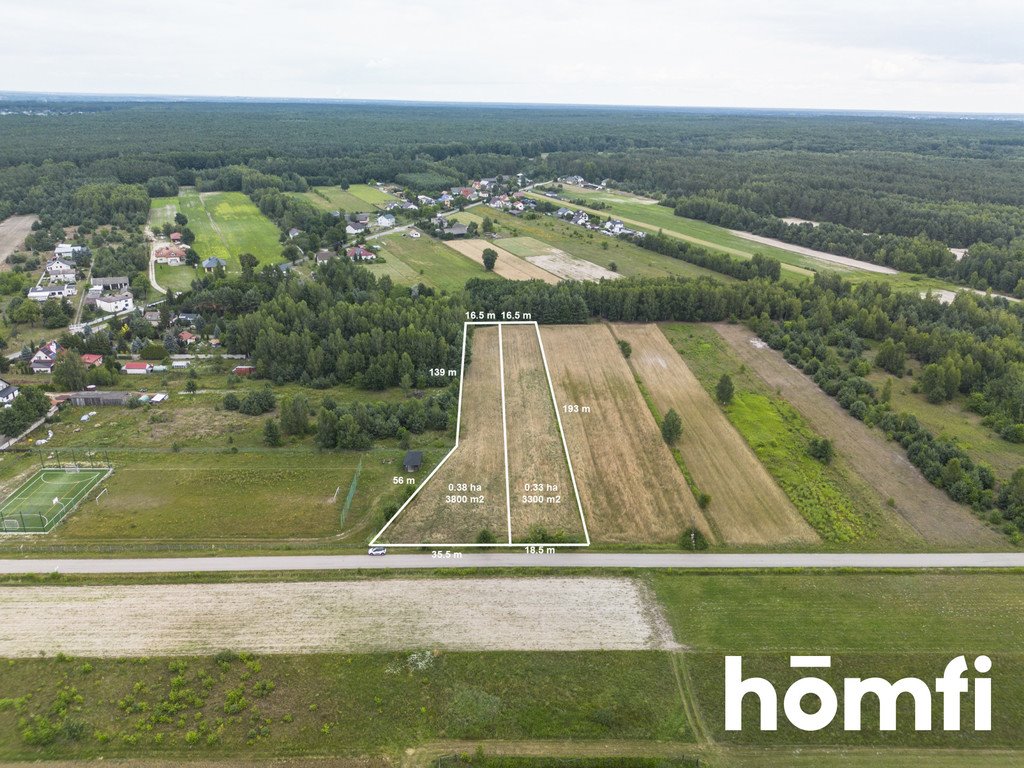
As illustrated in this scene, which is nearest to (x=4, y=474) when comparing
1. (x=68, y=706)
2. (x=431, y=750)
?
(x=68, y=706)

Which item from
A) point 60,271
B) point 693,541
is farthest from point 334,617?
point 60,271

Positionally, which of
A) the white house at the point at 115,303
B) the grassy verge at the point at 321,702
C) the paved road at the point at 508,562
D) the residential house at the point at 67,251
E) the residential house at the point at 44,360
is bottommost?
the grassy verge at the point at 321,702

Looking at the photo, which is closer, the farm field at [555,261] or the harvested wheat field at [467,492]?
the harvested wheat field at [467,492]

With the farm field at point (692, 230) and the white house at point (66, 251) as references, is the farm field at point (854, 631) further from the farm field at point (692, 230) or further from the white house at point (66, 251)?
the white house at point (66, 251)

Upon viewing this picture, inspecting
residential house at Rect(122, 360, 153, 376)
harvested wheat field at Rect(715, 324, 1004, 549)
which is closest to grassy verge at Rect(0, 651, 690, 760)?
harvested wheat field at Rect(715, 324, 1004, 549)

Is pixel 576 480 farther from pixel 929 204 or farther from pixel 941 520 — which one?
pixel 929 204

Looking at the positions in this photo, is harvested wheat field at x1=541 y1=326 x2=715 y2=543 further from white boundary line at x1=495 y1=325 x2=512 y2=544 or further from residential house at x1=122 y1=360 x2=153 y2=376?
residential house at x1=122 y1=360 x2=153 y2=376

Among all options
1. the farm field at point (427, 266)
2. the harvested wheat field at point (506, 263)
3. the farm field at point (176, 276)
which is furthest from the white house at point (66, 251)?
the harvested wheat field at point (506, 263)

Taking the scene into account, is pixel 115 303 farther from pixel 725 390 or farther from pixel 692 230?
pixel 692 230
